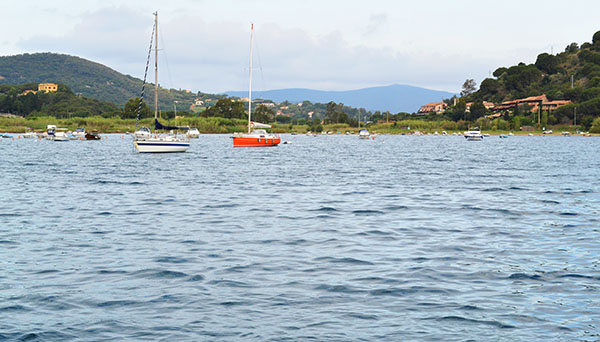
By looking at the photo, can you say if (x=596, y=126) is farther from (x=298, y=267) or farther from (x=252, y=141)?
(x=298, y=267)

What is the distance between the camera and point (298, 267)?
13945 mm

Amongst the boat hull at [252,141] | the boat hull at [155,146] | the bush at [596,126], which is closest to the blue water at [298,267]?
the boat hull at [155,146]

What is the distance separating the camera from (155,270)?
1353 cm

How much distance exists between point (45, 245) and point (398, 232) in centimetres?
1012

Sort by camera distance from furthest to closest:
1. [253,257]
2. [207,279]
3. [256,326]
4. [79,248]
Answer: [79,248] < [253,257] < [207,279] < [256,326]

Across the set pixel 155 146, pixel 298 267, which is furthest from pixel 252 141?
pixel 298 267

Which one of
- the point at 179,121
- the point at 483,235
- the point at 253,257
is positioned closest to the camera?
the point at 253,257

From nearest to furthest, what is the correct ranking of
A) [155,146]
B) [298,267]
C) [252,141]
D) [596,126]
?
1. [298,267]
2. [155,146]
3. [252,141]
4. [596,126]

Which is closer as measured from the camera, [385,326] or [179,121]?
[385,326]

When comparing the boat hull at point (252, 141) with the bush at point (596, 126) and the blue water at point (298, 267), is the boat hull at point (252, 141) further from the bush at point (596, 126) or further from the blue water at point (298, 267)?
the bush at point (596, 126)

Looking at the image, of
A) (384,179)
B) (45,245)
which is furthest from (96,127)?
(45,245)

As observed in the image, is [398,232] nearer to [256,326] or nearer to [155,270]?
[155,270]

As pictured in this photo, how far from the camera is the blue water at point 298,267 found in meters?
9.77

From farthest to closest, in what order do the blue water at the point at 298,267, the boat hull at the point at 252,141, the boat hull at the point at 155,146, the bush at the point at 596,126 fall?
the bush at the point at 596,126
the boat hull at the point at 252,141
the boat hull at the point at 155,146
the blue water at the point at 298,267
